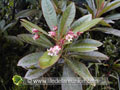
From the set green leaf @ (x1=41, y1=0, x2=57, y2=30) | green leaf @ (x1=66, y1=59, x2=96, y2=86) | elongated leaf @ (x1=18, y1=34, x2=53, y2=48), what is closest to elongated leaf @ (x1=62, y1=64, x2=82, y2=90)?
green leaf @ (x1=66, y1=59, x2=96, y2=86)

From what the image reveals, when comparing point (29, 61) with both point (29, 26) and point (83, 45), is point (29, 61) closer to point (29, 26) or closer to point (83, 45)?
point (29, 26)

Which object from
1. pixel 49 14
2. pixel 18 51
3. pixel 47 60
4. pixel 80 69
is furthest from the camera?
pixel 18 51

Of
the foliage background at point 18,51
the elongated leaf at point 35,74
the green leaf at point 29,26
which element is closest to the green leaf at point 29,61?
the elongated leaf at point 35,74

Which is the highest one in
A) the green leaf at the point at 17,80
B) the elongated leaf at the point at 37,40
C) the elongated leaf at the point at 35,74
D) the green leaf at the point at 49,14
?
the green leaf at the point at 49,14

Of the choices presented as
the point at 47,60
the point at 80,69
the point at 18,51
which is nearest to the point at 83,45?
the point at 80,69

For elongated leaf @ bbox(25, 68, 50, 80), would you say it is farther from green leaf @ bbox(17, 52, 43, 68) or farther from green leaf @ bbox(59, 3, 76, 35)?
green leaf @ bbox(59, 3, 76, 35)

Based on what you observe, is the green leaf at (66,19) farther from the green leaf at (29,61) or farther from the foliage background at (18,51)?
the foliage background at (18,51)

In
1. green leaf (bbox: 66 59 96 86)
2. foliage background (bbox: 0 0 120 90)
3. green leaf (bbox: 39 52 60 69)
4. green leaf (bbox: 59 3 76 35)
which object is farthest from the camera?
foliage background (bbox: 0 0 120 90)

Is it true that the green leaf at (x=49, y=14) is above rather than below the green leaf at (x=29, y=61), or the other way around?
above

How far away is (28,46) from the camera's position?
1.42 metres

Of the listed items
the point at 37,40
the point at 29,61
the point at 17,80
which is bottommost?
the point at 17,80

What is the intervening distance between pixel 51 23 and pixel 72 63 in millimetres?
281

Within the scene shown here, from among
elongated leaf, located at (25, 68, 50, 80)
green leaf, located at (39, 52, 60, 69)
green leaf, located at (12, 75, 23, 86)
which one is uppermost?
green leaf, located at (39, 52, 60, 69)

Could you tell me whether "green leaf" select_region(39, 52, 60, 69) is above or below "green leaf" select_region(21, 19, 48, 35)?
below
